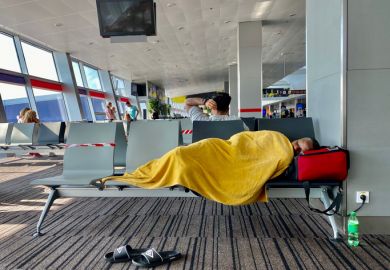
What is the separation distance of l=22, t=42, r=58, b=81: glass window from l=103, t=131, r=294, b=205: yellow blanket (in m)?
8.99

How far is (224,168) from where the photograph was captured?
6.73ft

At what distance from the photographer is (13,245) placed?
2.12 metres

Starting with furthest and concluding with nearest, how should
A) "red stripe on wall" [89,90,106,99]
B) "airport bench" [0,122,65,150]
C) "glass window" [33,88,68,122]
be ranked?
1. "red stripe on wall" [89,90,106,99]
2. "glass window" [33,88,68,122]
3. "airport bench" [0,122,65,150]

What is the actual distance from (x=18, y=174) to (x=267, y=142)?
4487 mm

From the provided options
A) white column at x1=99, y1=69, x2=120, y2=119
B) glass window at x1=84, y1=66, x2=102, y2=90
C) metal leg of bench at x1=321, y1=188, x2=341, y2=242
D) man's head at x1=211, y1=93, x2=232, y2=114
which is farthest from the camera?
white column at x1=99, y1=69, x2=120, y2=119

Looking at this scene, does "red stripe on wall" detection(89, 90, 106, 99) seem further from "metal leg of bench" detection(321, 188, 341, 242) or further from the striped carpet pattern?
"metal leg of bench" detection(321, 188, 341, 242)

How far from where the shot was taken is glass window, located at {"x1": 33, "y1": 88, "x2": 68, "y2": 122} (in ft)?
31.9

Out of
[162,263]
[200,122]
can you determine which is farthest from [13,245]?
[200,122]

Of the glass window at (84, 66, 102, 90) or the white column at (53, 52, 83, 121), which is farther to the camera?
the glass window at (84, 66, 102, 90)

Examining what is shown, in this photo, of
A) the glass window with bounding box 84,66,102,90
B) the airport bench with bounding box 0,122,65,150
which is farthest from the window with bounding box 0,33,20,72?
the glass window with bounding box 84,66,102,90

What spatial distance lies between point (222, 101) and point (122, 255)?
5.48 feet

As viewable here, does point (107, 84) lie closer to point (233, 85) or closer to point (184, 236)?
point (233, 85)

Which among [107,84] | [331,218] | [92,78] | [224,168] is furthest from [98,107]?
[331,218]

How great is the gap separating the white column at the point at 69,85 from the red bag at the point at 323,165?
10.4m
